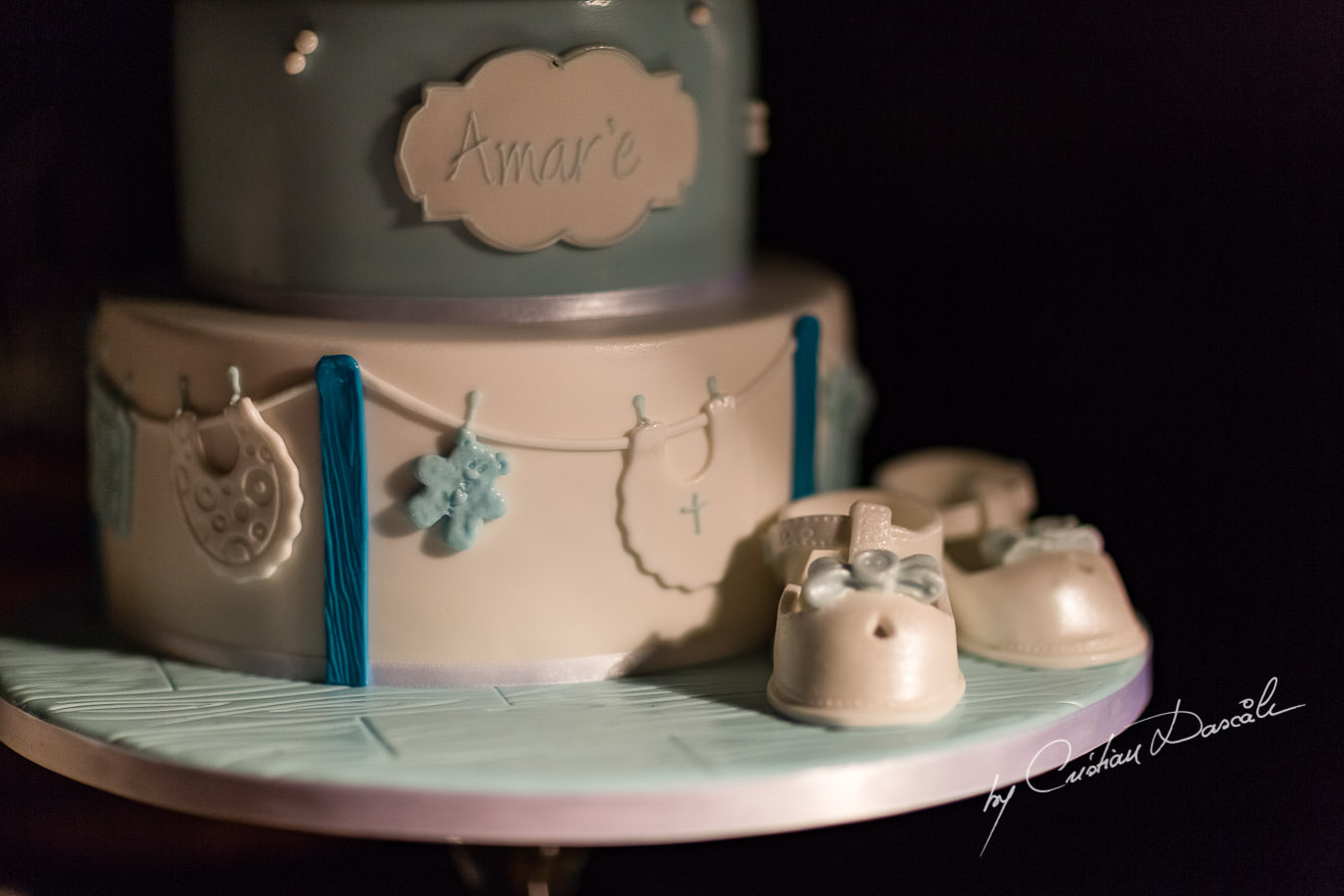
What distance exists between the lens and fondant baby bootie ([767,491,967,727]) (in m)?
1.56

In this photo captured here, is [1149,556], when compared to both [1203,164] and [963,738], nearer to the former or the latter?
[1203,164]

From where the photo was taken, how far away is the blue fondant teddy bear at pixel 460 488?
162 cm

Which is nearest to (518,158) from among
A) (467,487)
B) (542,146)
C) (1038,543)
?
(542,146)

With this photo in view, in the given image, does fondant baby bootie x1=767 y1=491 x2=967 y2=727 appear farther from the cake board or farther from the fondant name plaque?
the fondant name plaque

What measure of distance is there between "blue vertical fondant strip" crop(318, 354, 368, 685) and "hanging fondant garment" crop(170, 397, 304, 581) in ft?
0.15

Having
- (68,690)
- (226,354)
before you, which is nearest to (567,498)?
(226,354)

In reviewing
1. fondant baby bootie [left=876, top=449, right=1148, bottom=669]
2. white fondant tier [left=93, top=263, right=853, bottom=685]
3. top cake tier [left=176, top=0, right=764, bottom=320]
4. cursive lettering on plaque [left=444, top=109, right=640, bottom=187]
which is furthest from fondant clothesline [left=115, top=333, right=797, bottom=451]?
fondant baby bootie [left=876, top=449, right=1148, bottom=669]

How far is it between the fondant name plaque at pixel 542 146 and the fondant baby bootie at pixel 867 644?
46 centimetres

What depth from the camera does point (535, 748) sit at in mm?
1515

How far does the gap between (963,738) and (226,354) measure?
0.86 meters

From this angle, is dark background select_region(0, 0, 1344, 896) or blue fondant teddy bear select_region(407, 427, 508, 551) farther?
dark background select_region(0, 0, 1344, 896)

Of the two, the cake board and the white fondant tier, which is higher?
the white fondant tier

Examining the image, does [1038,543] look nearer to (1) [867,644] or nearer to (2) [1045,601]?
(2) [1045,601]

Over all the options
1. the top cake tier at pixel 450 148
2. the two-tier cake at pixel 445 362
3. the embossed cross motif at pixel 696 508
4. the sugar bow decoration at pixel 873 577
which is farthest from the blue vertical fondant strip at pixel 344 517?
the sugar bow decoration at pixel 873 577
